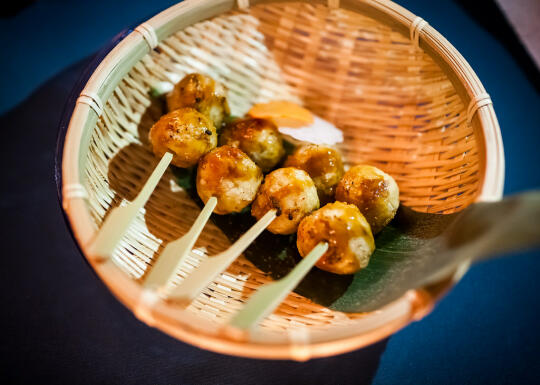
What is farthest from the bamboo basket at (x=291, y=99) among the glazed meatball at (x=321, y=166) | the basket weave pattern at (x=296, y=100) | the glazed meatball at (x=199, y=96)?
the glazed meatball at (x=321, y=166)

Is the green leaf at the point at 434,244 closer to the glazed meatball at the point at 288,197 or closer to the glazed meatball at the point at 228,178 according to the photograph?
the glazed meatball at the point at 288,197

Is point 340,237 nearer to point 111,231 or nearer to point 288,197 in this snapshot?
point 288,197

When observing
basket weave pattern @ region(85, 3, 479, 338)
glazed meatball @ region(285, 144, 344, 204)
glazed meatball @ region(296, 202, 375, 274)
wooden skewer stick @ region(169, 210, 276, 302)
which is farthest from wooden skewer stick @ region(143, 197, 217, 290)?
glazed meatball @ region(285, 144, 344, 204)

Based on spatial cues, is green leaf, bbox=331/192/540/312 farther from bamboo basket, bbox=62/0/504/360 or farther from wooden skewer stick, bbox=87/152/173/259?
wooden skewer stick, bbox=87/152/173/259

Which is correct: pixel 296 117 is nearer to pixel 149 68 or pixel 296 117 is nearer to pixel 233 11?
pixel 233 11

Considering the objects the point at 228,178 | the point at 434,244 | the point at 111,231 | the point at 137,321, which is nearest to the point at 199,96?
the point at 228,178

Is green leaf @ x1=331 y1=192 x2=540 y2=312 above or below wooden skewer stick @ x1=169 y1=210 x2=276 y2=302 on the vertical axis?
above

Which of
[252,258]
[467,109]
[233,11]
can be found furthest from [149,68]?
[467,109]
